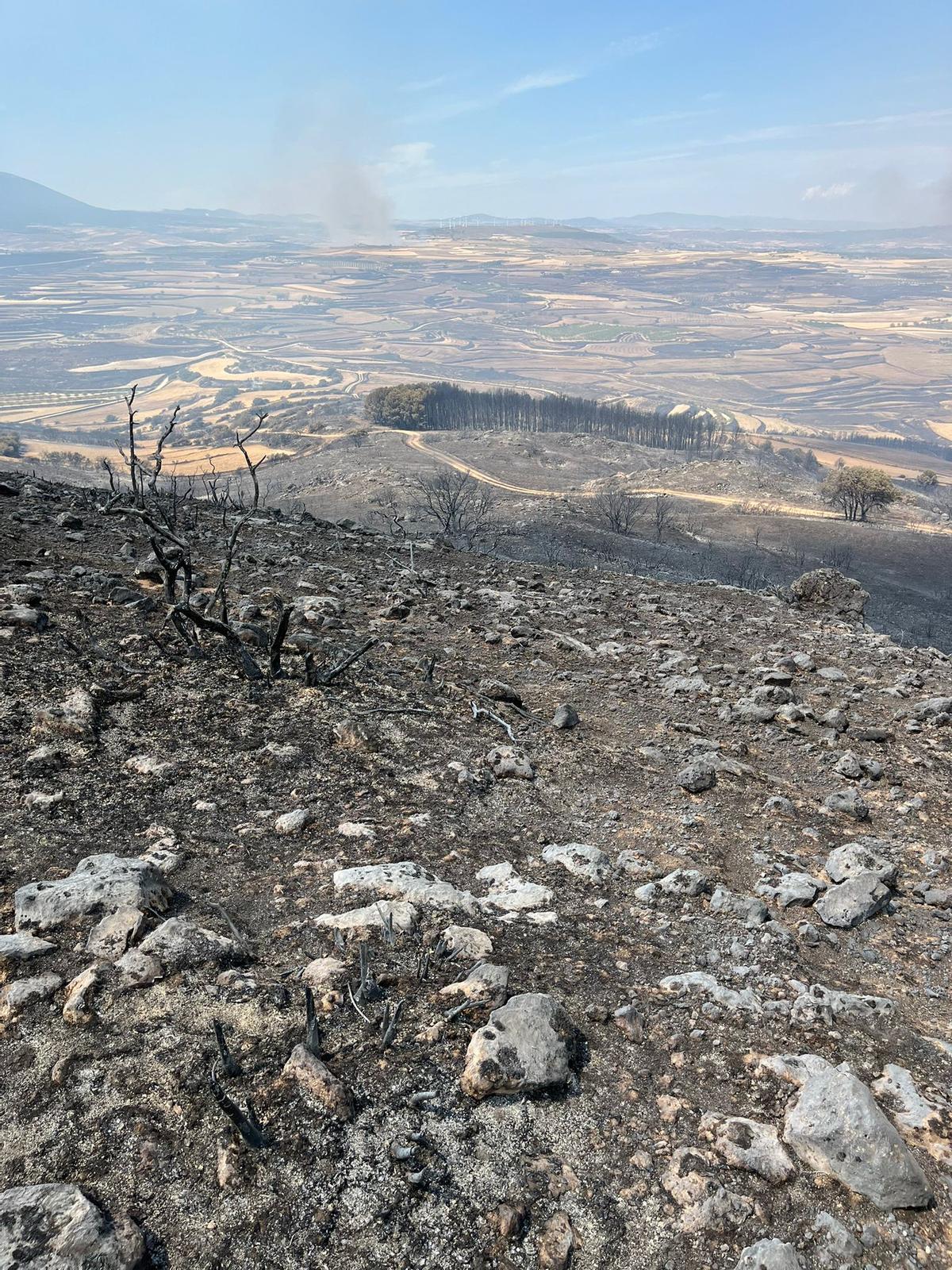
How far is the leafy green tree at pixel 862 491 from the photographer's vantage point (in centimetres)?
4975

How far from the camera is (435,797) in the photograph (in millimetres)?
5453

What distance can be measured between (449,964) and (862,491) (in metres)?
55.0

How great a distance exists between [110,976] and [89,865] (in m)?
0.87

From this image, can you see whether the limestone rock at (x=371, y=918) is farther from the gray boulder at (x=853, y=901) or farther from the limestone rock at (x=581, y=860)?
the gray boulder at (x=853, y=901)

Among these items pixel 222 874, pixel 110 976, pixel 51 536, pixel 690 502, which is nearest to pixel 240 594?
pixel 51 536

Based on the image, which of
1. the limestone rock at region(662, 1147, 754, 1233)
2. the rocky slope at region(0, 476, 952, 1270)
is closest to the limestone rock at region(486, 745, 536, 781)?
the rocky slope at region(0, 476, 952, 1270)

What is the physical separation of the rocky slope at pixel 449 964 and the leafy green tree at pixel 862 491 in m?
48.8

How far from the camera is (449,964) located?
3.62 meters

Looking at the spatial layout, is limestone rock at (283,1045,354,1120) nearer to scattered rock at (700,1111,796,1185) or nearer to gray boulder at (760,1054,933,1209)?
scattered rock at (700,1111,796,1185)

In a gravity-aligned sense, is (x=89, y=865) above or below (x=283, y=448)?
above

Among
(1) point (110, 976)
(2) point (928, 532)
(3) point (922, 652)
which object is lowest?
(2) point (928, 532)

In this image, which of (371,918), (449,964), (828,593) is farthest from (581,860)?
(828,593)

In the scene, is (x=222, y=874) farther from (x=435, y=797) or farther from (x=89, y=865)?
(x=435, y=797)

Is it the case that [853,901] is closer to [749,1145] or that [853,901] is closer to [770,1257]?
[749,1145]
